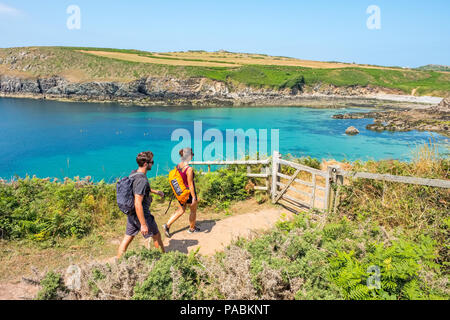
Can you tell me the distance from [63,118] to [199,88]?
35294 mm

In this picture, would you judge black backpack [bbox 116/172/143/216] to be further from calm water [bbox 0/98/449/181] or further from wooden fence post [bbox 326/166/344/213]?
calm water [bbox 0/98/449/181]

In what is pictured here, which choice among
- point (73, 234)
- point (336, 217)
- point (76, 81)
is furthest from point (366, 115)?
point (76, 81)

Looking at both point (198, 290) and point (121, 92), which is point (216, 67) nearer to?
point (121, 92)

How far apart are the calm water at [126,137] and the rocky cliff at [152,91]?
42.5ft

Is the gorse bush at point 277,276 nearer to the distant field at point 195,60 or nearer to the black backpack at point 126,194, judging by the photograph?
the black backpack at point 126,194

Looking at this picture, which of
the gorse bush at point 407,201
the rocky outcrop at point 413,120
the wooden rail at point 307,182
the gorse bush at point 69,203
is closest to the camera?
the gorse bush at point 407,201

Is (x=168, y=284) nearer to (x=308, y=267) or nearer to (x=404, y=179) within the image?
(x=308, y=267)

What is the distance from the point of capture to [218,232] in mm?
6348

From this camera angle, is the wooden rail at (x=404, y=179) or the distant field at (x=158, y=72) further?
the distant field at (x=158, y=72)

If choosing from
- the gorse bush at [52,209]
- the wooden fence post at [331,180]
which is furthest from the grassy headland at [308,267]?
the wooden fence post at [331,180]

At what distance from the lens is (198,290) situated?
115 inches

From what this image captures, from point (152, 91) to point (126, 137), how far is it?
40.0 m

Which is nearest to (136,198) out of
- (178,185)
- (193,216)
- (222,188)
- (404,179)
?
(178,185)

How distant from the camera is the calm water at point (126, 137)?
21609 millimetres
